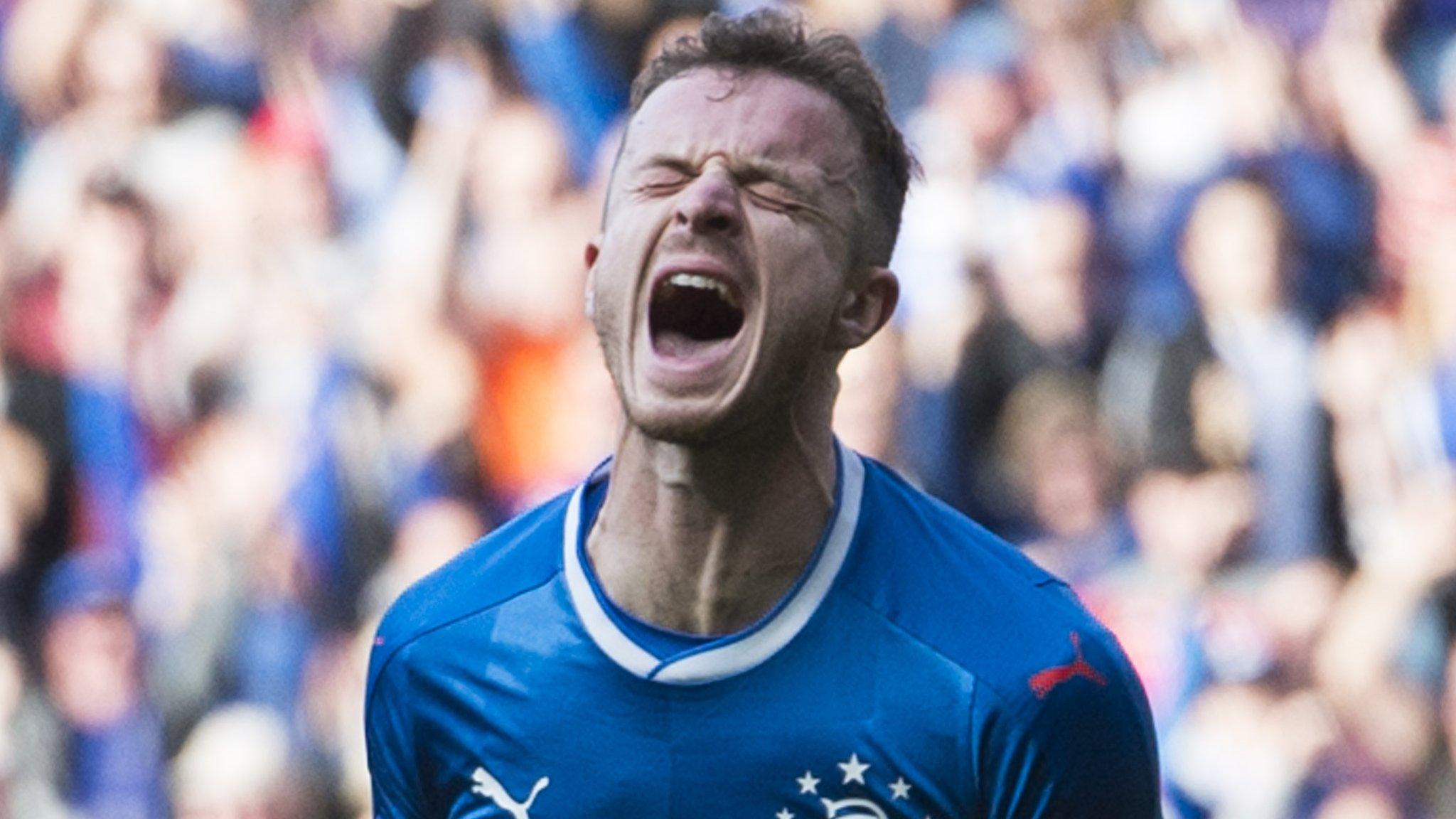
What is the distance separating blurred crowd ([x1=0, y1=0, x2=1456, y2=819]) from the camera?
6.19 meters

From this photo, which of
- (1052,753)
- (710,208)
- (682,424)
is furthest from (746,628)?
(710,208)

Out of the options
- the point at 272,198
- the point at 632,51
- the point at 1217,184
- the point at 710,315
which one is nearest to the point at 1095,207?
the point at 1217,184

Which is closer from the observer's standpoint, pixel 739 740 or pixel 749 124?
pixel 739 740

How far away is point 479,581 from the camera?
10.1ft

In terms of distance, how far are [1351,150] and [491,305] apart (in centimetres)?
255

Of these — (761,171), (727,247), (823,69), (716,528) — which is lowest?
(716,528)

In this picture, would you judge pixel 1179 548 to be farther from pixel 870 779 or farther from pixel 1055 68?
pixel 870 779

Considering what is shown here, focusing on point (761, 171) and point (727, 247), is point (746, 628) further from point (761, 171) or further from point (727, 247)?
point (761, 171)

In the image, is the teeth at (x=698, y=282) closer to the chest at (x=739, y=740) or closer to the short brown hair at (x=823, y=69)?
the short brown hair at (x=823, y=69)

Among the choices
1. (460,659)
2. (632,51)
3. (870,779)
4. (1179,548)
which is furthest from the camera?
(632,51)

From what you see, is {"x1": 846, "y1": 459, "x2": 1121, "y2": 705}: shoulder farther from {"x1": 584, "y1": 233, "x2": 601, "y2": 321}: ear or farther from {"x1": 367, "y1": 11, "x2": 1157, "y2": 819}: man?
{"x1": 584, "y1": 233, "x2": 601, "y2": 321}: ear

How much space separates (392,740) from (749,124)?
99 centimetres

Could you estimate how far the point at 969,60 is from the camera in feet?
21.2

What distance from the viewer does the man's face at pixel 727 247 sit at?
2.83 metres
